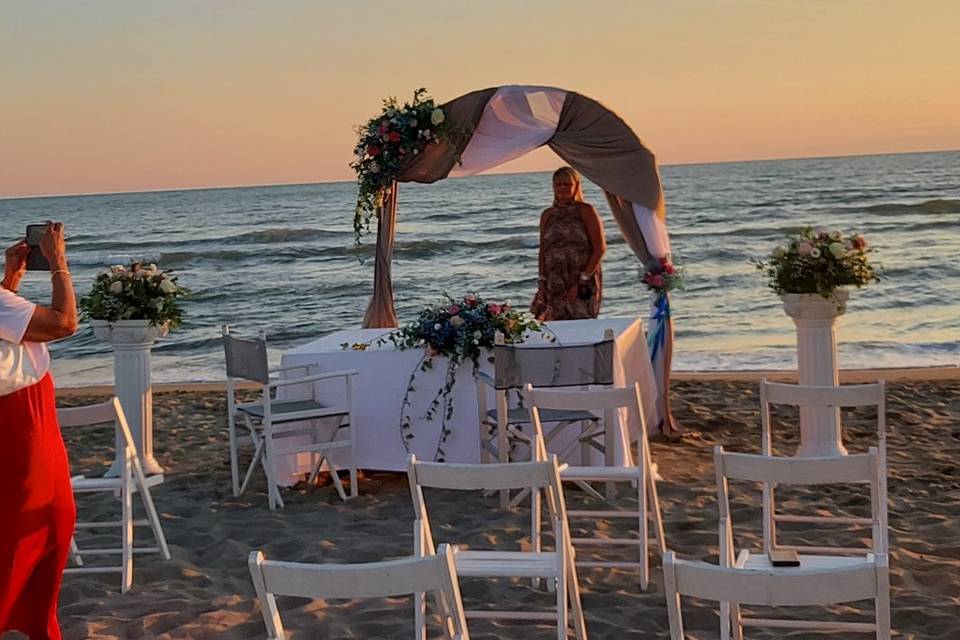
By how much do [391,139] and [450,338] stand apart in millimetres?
2022

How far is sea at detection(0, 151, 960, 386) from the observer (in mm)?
14430

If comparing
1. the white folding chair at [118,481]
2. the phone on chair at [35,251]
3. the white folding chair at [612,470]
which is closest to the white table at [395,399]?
the white folding chair at [612,470]

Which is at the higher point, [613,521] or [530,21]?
[530,21]

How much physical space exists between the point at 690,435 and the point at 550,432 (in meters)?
1.74

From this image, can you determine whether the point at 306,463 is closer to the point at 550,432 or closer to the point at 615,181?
the point at 550,432

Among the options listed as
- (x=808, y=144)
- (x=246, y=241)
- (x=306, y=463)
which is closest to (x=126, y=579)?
(x=306, y=463)

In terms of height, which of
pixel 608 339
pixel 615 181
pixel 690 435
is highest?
pixel 615 181

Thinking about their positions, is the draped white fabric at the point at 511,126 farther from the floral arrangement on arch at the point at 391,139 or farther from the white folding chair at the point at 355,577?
the white folding chair at the point at 355,577

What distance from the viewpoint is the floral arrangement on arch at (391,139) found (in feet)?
26.7

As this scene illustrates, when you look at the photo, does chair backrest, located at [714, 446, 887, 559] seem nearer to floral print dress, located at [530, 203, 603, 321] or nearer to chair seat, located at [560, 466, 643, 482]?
chair seat, located at [560, 466, 643, 482]

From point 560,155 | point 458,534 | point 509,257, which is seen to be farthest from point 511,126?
point 509,257

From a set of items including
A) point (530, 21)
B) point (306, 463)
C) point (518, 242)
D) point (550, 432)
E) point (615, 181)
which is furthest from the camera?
point (518, 242)

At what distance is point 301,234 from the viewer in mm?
30594

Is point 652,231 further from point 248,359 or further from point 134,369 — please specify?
point 134,369
